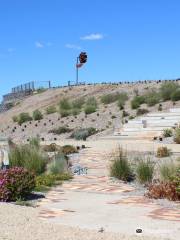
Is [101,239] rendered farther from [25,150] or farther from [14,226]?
[25,150]

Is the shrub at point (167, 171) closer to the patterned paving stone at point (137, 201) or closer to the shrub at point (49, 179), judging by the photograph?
the patterned paving stone at point (137, 201)

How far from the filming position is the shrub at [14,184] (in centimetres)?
1292

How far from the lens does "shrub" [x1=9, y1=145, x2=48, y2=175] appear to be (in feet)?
60.4

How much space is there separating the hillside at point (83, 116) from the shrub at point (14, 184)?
25.6 meters

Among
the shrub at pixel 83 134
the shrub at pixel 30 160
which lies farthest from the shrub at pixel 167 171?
the shrub at pixel 83 134

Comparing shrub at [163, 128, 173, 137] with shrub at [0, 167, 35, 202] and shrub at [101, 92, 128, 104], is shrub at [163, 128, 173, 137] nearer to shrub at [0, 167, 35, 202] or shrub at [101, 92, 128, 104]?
shrub at [0, 167, 35, 202]

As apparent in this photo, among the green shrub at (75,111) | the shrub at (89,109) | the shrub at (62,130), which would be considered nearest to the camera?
the shrub at (62,130)

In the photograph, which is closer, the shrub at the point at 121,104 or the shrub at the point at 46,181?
the shrub at the point at 46,181

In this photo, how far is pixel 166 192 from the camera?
1309 centimetres

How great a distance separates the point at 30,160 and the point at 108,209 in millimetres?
7286

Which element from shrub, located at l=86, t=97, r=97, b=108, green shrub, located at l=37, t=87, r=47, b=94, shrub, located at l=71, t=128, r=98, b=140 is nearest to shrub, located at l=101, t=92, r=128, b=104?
shrub, located at l=86, t=97, r=97, b=108

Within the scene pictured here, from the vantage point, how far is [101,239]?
8789 millimetres

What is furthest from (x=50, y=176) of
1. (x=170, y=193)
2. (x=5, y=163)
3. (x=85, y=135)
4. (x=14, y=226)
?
(x=85, y=135)

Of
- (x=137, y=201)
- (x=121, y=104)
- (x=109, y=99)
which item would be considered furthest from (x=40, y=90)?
(x=137, y=201)
